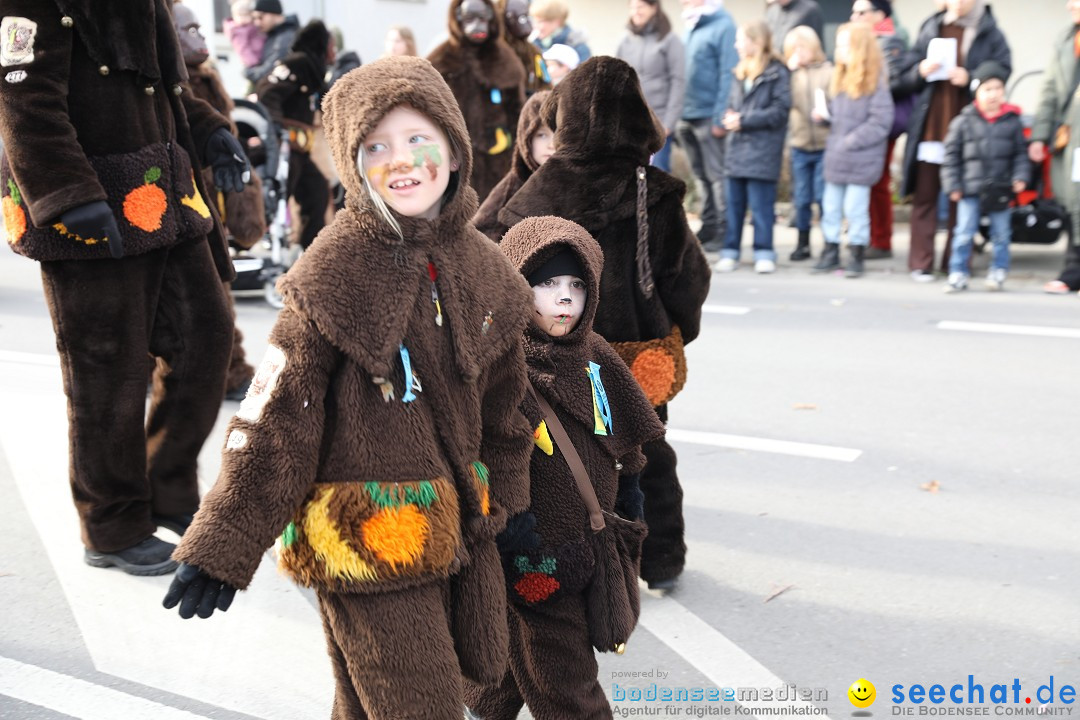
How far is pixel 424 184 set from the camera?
102 inches

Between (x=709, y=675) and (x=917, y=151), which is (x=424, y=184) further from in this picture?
(x=917, y=151)

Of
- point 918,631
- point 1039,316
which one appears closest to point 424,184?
point 918,631

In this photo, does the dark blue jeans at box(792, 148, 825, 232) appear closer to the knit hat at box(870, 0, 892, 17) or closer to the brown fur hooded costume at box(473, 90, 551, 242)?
the knit hat at box(870, 0, 892, 17)

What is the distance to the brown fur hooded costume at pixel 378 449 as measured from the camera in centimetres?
243

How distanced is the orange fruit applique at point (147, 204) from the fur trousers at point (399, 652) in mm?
1815

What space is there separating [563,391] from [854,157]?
788 centimetres

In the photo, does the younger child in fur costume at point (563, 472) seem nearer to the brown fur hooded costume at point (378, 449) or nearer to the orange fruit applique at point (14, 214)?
the brown fur hooded costume at point (378, 449)

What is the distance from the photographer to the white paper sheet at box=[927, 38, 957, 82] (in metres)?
10.1

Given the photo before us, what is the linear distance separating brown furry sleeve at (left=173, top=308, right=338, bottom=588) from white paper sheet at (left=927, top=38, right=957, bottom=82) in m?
8.78

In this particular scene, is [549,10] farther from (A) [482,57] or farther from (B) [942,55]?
(B) [942,55]


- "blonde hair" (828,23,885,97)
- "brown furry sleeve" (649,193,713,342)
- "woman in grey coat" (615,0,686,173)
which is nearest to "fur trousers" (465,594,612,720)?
"brown furry sleeve" (649,193,713,342)

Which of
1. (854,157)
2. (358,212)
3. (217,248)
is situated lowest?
(854,157)

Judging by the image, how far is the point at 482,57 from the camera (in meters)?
8.50

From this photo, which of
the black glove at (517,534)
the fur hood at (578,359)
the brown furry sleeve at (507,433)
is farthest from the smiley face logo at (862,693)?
the brown furry sleeve at (507,433)
